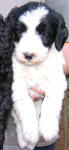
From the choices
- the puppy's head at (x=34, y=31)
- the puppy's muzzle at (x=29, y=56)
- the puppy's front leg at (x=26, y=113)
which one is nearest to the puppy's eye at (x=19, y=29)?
the puppy's head at (x=34, y=31)

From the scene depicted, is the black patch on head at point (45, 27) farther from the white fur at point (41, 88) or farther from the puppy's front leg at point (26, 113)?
the puppy's front leg at point (26, 113)

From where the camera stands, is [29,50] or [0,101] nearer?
[29,50]

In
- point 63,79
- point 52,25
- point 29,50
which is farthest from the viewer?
point 63,79

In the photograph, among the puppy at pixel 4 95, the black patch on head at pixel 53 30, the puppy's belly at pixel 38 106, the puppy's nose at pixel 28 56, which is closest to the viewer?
the puppy's nose at pixel 28 56

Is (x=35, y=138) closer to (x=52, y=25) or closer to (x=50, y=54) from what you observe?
(x=50, y=54)

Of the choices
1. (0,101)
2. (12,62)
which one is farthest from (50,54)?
(0,101)

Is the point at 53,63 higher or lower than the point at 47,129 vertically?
higher

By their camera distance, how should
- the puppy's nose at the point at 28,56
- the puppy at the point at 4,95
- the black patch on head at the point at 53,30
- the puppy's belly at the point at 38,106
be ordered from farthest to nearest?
1. the puppy's belly at the point at 38,106
2. the puppy at the point at 4,95
3. the black patch on head at the point at 53,30
4. the puppy's nose at the point at 28,56

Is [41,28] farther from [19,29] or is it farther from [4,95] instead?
[4,95]
